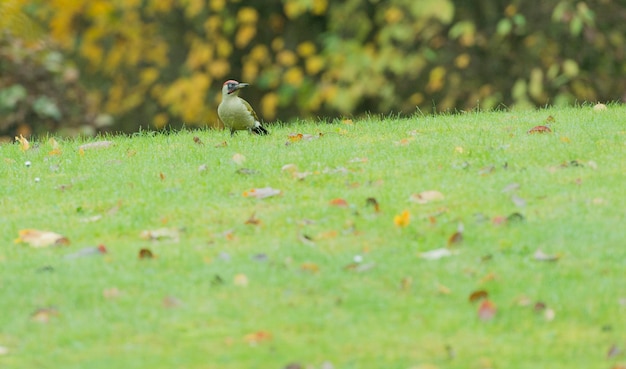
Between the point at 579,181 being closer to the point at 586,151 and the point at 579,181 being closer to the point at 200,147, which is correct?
the point at 586,151

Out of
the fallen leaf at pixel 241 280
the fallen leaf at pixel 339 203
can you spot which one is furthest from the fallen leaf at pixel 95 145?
the fallen leaf at pixel 241 280

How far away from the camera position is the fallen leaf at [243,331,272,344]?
4242mm

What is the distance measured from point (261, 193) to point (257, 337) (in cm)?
203

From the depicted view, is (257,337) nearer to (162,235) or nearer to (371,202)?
(162,235)

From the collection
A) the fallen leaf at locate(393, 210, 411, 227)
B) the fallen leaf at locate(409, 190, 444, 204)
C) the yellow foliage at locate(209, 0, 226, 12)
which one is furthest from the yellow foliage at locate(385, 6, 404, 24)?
the fallen leaf at locate(393, 210, 411, 227)

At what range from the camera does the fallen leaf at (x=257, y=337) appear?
4242 mm

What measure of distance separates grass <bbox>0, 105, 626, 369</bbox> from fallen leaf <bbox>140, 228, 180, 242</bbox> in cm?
4

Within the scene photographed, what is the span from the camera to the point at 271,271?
4.95 meters

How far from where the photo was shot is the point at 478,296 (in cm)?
458

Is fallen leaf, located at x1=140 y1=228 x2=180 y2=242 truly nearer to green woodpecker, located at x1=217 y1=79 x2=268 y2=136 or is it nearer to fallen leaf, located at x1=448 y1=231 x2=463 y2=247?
fallen leaf, located at x1=448 y1=231 x2=463 y2=247

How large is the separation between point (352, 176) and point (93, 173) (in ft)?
5.48

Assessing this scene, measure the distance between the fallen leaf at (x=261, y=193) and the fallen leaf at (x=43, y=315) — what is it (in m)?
1.80

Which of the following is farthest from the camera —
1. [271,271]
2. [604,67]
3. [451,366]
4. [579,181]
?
[604,67]

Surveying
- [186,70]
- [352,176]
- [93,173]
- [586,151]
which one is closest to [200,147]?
[93,173]
